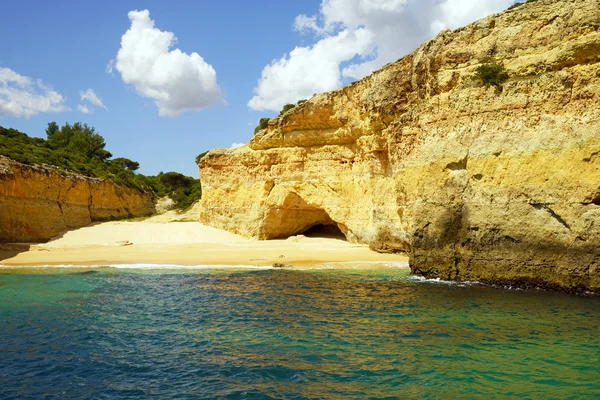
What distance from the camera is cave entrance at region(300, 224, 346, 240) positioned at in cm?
2767

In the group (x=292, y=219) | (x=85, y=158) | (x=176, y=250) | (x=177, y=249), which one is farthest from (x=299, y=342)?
(x=85, y=158)

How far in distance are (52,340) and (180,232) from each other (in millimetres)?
20287

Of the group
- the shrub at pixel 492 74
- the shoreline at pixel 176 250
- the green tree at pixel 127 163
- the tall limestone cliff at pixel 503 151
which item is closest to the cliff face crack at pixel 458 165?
the tall limestone cliff at pixel 503 151

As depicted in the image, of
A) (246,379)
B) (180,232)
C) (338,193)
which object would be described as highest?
(338,193)

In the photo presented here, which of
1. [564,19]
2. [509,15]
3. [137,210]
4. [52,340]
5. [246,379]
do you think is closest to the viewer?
[246,379]

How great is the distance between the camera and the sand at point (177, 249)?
1981 cm

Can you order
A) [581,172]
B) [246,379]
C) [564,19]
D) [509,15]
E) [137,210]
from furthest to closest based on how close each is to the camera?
[137,210], [509,15], [564,19], [581,172], [246,379]

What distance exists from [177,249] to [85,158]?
21.5 m

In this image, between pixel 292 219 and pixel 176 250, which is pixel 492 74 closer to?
pixel 292 219

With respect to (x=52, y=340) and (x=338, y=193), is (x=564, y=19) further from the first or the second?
(x=52, y=340)

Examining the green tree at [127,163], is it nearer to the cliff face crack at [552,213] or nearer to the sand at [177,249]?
the sand at [177,249]

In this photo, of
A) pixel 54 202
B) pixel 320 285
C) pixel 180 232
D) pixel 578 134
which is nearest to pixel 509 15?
pixel 578 134

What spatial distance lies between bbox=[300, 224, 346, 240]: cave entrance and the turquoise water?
13.8 meters

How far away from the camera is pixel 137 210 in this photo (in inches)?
1544
